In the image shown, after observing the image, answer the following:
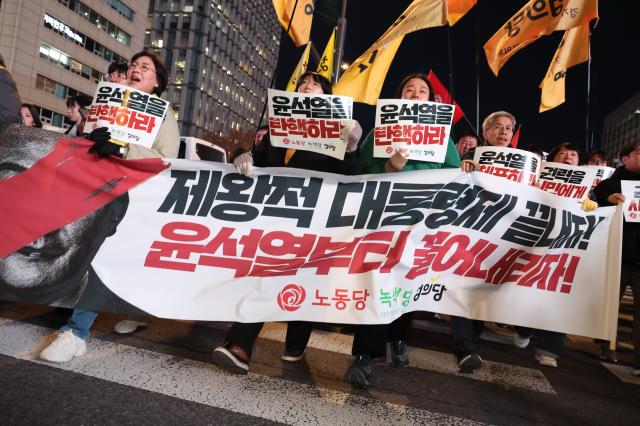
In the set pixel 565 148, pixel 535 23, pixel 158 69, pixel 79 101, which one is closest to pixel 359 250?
pixel 158 69

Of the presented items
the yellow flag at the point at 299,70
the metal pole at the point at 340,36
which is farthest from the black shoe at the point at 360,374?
the metal pole at the point at 340,36

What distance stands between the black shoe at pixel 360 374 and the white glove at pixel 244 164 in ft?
4.90

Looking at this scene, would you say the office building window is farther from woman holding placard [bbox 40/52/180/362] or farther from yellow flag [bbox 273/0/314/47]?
woman holding placard [bbox 40/52/180/362]

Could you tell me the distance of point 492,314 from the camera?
10.5 feet

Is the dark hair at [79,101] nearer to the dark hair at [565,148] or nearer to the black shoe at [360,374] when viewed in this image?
the black shoe at [360,374]

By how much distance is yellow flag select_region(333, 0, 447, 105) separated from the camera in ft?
22.4

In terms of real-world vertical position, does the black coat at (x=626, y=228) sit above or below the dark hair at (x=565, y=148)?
below

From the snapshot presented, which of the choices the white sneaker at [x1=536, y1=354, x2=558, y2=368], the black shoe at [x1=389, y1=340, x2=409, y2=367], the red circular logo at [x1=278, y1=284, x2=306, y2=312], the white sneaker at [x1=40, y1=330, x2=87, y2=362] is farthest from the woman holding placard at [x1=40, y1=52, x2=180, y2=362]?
the white sneaker at [x1=536, y1=354, x2=558, y2=368]

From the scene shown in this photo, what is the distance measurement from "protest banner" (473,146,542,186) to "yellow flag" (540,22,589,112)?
5602 millimetres

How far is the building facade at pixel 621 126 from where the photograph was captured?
87.3m

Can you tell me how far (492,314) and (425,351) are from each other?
112cm

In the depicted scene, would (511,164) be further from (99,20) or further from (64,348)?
(99,20)

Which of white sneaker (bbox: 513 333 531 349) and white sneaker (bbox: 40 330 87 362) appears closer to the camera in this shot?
white sneaker (bbox: 40 330 87 362)

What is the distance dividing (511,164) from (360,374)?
2.24m
